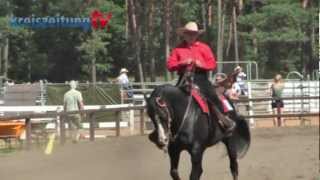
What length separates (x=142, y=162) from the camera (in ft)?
42.9

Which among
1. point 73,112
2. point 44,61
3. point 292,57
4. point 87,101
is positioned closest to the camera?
point 73,112

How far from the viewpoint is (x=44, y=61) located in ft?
189

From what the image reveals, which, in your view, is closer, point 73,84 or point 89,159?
point 89,159

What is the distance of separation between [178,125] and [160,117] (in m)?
0.31

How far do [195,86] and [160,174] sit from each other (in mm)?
3179

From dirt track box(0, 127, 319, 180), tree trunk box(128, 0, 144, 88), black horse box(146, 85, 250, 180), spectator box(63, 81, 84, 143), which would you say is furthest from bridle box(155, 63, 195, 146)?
tree trunk box(128, 0, 144, 88)

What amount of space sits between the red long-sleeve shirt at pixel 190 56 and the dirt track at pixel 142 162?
222 centimetres

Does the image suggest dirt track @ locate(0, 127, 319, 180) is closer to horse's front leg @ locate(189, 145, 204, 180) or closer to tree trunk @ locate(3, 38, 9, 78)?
horse's front leg @ locate(189, 145, 204, 180)

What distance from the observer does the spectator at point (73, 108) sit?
17.8 m

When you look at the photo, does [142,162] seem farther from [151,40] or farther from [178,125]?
[151,40]

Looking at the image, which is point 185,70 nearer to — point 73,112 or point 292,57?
point 73,112

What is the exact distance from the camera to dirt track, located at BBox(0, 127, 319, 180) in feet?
36.1

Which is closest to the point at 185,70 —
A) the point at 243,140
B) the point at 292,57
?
the point at 243,140

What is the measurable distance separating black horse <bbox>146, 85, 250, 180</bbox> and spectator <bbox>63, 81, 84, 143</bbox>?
9.67 m
